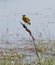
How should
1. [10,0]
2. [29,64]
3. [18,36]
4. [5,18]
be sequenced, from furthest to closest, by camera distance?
[10,0]
[5,18]
[18,36]
[29,64]

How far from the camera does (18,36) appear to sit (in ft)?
22.9

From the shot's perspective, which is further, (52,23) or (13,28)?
(52,23)

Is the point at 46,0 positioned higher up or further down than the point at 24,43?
higher up

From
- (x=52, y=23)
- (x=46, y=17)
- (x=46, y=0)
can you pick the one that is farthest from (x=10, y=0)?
(x=52, y=23)

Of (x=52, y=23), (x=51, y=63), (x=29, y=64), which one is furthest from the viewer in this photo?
(x=52, y=23)

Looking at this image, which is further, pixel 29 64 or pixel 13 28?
pixel 13 28

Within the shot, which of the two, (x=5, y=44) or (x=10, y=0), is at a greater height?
(x=10, y=0)

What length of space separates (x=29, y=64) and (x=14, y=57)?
0.19 metres

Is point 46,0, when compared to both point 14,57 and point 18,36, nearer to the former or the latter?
point 18,36

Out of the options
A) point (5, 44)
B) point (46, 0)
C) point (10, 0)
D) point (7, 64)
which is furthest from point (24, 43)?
point (10, 0)

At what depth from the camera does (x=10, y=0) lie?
17219 mm

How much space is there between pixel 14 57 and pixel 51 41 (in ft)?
8.22

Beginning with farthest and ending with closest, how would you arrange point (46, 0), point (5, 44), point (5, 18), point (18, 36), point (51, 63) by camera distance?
point (46, 0)
point (5, 18)
point (18, 36)
point (5, 44)
point (51, 63)

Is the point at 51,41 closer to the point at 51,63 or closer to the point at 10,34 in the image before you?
the point at 10,34
